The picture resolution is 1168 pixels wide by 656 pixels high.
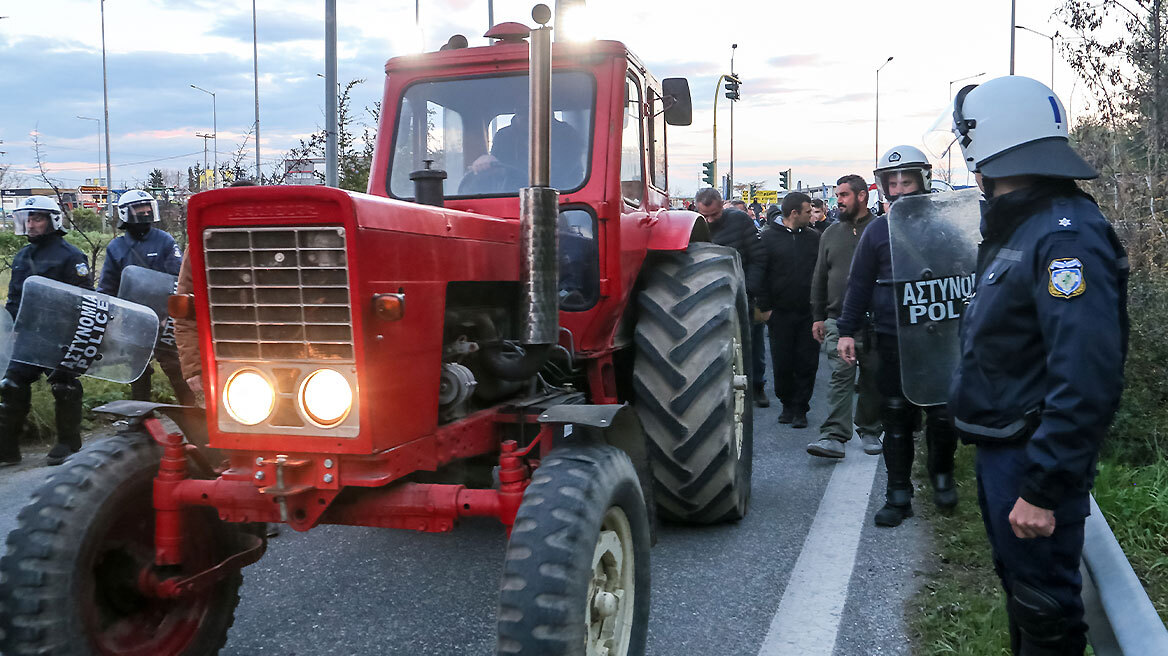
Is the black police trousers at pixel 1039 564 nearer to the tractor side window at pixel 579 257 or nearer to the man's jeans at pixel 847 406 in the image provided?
the tractor side window at pixel 579 257

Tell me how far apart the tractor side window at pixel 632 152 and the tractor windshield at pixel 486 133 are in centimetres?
22

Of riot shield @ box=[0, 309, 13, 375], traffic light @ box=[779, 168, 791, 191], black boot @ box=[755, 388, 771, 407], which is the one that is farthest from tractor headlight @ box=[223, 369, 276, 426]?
traffic light @ box=[779, 168, 791, 191]

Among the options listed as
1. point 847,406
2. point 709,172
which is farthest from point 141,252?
point 709,172

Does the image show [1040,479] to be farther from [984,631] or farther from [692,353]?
[692,353]

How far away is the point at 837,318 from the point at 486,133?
3323 mm

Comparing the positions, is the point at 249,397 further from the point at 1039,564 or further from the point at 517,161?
the point at 1039,564

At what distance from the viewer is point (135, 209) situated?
702 centimetres

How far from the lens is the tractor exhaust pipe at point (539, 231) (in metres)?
3.15

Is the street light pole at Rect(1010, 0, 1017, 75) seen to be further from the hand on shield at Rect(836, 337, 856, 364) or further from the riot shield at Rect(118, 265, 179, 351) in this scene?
the riot shield at Rect(118, 265, 179, 351)

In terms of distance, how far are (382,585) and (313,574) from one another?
0.37 meters

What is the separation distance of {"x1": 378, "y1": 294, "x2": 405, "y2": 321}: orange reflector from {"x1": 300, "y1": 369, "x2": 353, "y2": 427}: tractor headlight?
0.22 meters

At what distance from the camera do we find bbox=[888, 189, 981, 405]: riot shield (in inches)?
195

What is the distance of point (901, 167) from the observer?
17.9ft

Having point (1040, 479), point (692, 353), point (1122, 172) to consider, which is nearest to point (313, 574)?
point (692, 353)
